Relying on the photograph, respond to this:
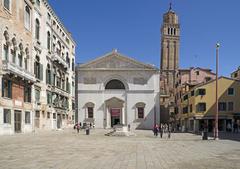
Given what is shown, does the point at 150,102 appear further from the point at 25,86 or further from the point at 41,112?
the point at 25,86

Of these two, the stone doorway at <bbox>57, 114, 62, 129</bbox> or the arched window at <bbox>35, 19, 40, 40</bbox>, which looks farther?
the stone doorway at <bbox>57, 114, 62, 129</bbox>

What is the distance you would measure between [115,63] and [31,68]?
32.4 metres

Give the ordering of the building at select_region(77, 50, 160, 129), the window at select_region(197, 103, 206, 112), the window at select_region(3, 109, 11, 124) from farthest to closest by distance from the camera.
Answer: the building at select_region(77, 50, 160, 129), the window at select_region(197, 103, 206, 112), the window at select_region(3, 109, 11, 124)

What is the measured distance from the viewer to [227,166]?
12.4 m

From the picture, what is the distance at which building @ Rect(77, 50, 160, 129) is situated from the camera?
6981 centimetres

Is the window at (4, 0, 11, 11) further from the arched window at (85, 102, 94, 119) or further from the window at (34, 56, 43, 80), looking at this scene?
the arched window at (85, 102, 94, 119)

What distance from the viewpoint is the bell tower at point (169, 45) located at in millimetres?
115688

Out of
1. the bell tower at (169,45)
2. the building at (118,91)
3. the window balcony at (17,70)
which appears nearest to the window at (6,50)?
the window balcony at (17,70)

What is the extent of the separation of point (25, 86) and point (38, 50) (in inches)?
281

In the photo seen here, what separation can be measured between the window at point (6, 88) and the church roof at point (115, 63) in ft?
124

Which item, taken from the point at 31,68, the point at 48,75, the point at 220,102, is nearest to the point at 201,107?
the point at 220,102

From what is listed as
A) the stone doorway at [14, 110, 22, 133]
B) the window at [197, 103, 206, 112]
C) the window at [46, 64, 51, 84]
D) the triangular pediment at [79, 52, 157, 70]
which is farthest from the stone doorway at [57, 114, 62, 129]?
the window at [197, 103, 206, 112]

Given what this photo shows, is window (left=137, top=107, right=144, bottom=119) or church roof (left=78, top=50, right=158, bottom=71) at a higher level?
church roof (left=78, top=50, right=158, bottom=71)

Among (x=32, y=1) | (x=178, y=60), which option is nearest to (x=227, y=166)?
(x=32, y=1)
